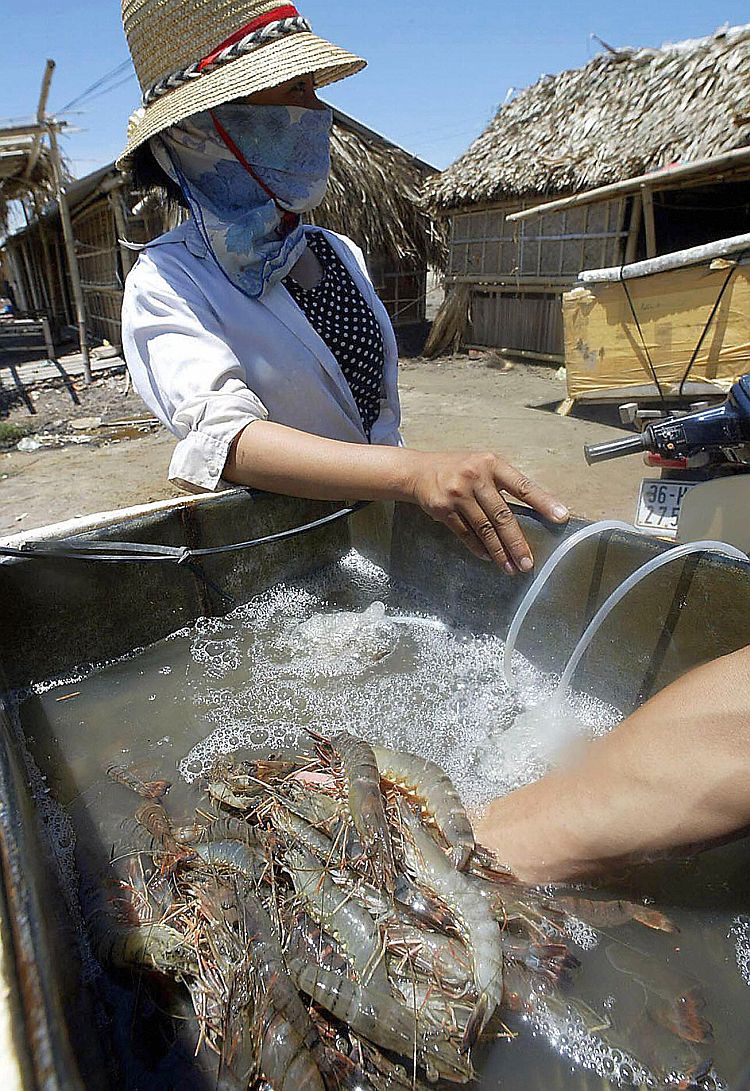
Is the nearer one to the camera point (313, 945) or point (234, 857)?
point (313, 945)

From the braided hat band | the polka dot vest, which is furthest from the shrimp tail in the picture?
the braided hat band

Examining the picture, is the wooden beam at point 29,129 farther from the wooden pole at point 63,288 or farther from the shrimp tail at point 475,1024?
the shrimp tail at point 475,1024

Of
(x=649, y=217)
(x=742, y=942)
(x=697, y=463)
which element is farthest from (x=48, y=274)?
(x=742, y=942)

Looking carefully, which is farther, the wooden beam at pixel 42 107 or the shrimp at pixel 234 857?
the wooden beam at pixel 42 107

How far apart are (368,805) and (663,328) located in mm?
6228

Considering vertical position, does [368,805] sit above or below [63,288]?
below

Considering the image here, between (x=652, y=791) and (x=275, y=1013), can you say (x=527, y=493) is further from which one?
(x=275, y=1013)

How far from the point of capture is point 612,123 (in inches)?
385

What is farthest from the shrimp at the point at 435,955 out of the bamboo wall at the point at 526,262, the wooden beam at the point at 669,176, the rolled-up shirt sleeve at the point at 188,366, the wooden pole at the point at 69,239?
the wooden pole at the point at 69,239

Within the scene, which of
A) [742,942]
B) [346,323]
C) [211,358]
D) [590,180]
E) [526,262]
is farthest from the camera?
[526,262]

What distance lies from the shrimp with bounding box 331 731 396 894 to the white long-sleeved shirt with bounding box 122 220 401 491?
3.48 ft

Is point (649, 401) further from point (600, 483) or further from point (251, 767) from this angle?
point (251, 767)

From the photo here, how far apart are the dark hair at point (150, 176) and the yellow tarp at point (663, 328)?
492 cm

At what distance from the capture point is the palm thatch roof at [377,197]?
1274cm
